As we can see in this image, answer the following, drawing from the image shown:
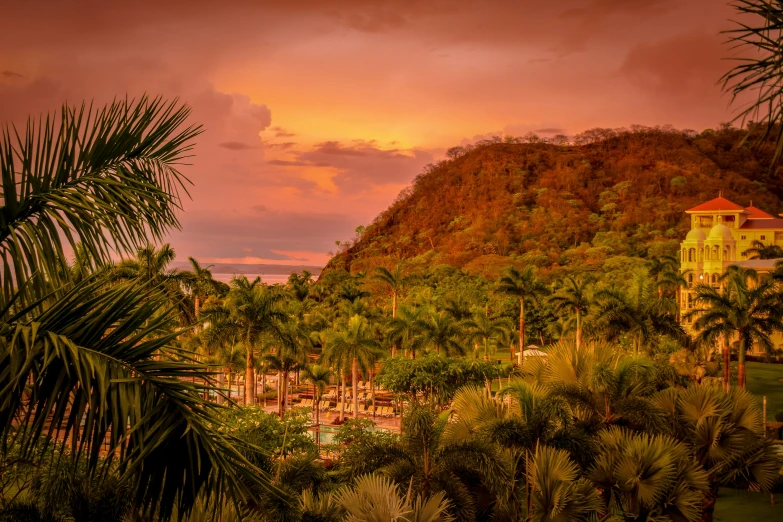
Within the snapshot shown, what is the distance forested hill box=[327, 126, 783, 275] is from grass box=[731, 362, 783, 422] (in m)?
37.2

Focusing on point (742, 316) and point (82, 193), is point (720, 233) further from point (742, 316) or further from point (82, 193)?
point (82, 193)

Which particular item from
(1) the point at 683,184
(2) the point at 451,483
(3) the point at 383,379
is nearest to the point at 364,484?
(2) the point at 451,483

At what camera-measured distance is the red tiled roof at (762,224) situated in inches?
3086

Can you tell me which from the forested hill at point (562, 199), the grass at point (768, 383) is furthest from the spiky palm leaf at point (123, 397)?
the forested hill at point (562, 199)

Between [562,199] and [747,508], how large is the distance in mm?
119385

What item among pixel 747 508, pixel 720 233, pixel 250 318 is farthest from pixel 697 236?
pixel 747 508

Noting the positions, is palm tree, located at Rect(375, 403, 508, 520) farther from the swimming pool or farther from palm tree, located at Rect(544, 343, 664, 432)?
the swimming pool

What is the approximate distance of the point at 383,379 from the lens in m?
30.5

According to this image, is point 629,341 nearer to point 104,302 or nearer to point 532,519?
point 532,519

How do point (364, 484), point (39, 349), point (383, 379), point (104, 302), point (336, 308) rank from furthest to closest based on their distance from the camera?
point (336, 308) < point (383, 379) < point (364, 484) < point (104, 302) < point (39, 349)

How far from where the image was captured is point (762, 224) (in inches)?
3120

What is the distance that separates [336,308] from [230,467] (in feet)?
186

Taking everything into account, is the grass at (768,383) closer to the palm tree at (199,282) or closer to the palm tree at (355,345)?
the palm tree at (355,345)

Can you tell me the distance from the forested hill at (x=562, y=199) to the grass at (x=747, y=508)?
63574 millimetres
